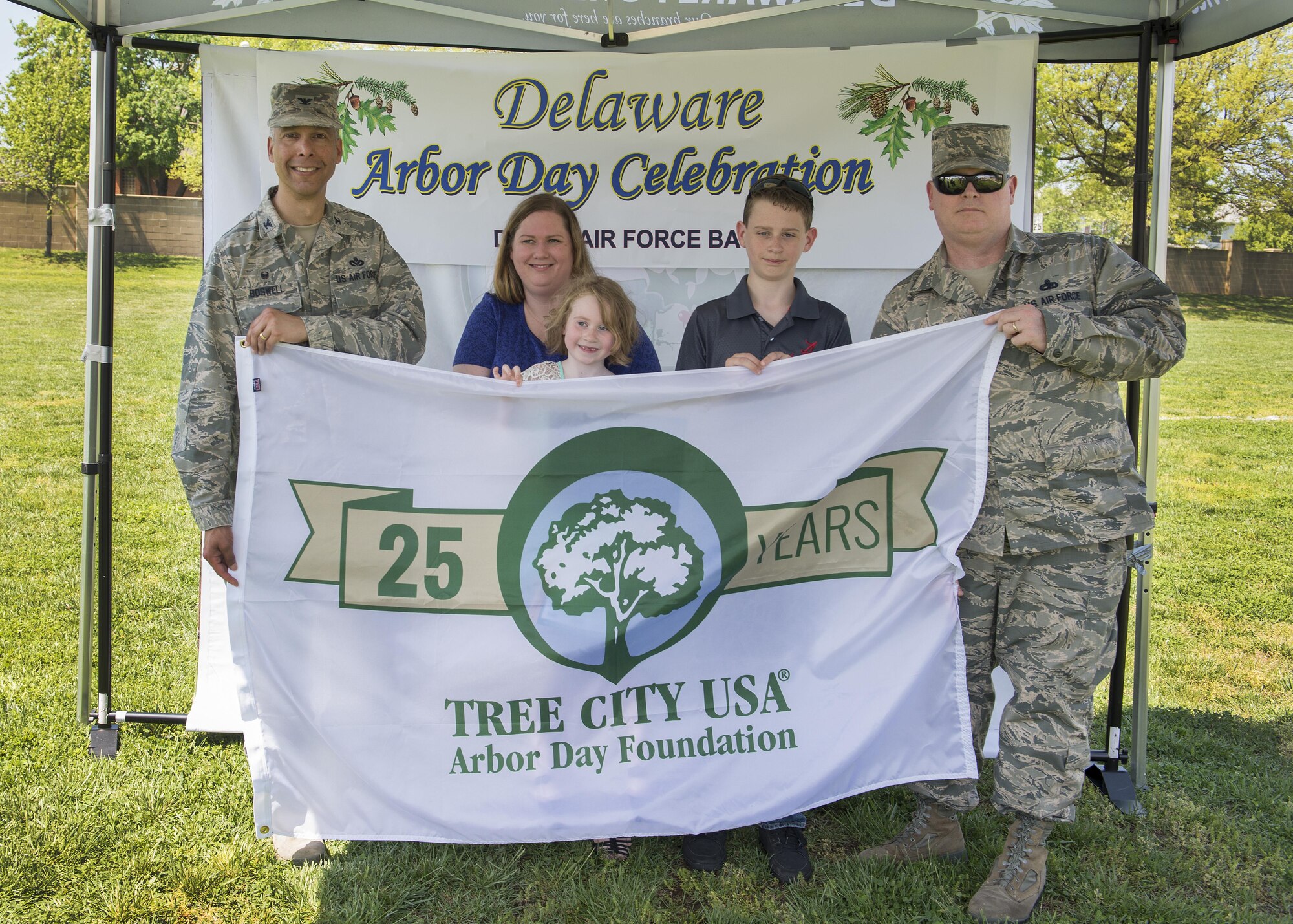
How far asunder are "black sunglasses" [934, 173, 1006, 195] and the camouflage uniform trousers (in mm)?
→ 1096

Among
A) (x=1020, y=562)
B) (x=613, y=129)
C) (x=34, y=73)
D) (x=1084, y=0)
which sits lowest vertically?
(x=1020, y=562)

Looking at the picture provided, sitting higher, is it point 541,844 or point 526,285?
point 526,285

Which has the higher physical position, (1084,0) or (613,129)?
(1084,0)

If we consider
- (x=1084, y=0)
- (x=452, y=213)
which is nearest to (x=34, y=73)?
(x=452, y=213)

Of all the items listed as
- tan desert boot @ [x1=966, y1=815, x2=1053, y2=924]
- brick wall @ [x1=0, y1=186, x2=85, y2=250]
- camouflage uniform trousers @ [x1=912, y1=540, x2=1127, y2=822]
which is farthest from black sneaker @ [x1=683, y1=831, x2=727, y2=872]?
brick wall @ [x1=0, y1=186, x2=85, y2=250]

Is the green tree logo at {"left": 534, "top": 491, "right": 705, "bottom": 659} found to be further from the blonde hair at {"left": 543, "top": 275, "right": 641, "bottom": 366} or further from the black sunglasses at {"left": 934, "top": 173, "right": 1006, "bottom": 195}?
the black sunglasses at {"left": 934, "top": 173, "right": 1006, "bottom": 195}

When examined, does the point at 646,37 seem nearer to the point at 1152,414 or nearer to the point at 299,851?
the point at 1152,414

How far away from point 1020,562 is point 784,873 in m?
1.22

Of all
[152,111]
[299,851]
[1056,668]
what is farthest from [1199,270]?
[152,111]

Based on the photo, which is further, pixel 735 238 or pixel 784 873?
pixel 735 238

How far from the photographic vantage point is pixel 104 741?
3.85 m

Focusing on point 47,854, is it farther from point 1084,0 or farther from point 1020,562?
point 1084,0

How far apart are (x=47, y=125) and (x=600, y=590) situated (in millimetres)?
Answer: 20146

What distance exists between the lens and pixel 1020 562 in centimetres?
295
